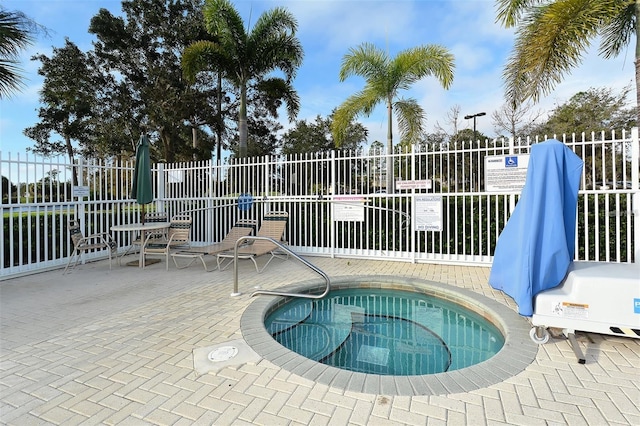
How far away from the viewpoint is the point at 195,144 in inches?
782

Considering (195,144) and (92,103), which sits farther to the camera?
(195,144)

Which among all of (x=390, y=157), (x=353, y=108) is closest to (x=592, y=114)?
(x=353, y=108)

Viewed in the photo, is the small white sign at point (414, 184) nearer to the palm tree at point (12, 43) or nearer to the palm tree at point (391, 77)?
the palm tree at point (391, 77)

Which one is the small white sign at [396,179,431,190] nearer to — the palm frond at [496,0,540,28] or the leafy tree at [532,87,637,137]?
the palm frond at [496,0,540,28]

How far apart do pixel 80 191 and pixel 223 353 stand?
643 cm

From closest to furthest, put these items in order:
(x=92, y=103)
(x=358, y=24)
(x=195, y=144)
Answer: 1. (x=358, y=24)
2. (x=92, y=103)
3. (x=195, y=144)

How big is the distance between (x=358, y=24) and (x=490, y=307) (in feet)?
31.3

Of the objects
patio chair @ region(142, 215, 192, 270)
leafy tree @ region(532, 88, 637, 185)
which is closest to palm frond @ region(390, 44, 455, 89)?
patio chair @ region(142, 215, 192, 270)

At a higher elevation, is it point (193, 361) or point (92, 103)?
point (92, 103)

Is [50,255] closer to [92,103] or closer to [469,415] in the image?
[469,415]

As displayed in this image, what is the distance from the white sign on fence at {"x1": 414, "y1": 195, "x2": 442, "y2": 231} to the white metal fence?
0.8 inches

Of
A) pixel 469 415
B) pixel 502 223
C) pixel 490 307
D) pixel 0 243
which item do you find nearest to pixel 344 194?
pixel 502 223

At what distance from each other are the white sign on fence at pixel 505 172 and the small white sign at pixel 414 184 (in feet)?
3.74

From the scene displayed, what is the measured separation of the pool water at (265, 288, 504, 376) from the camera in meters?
3.31
